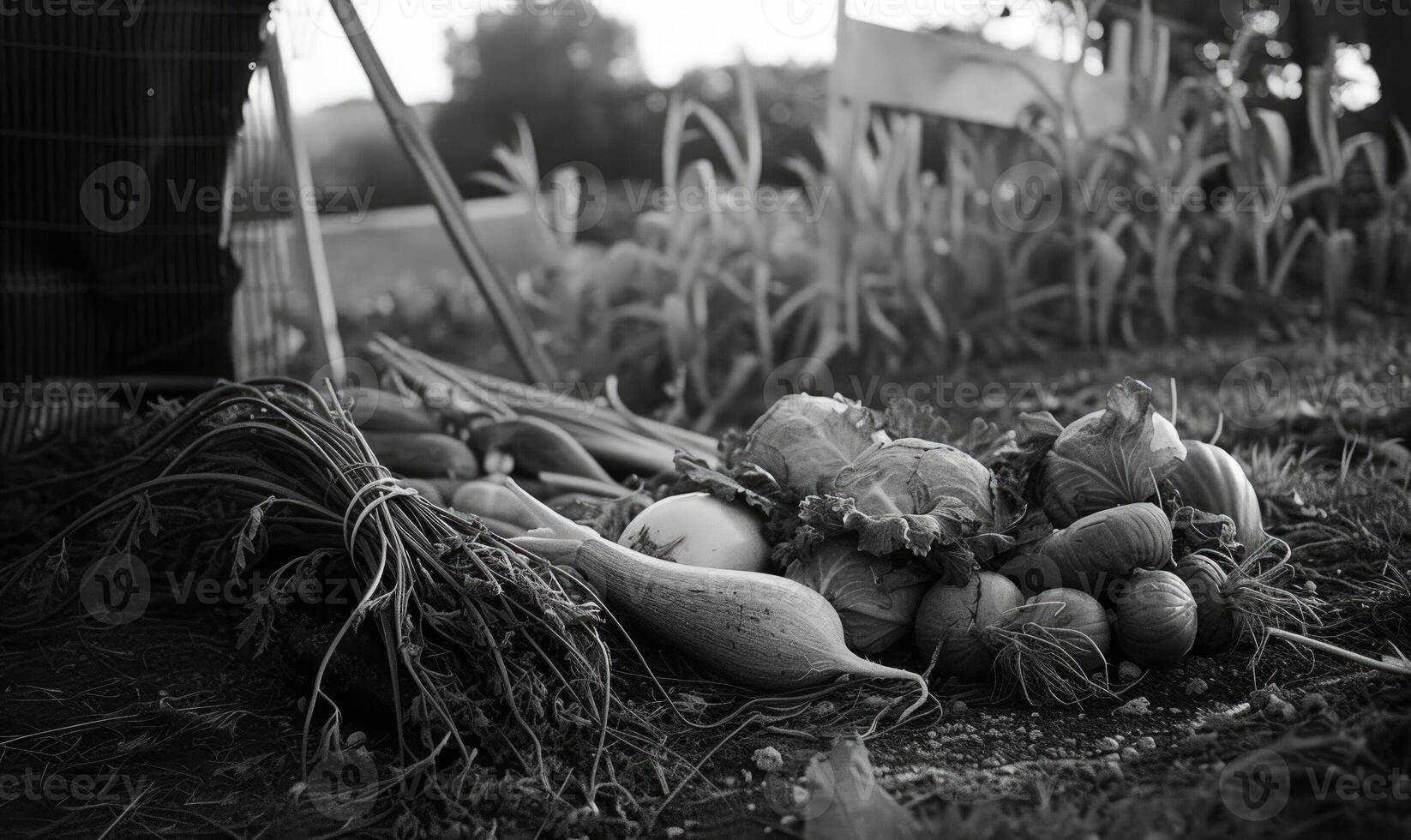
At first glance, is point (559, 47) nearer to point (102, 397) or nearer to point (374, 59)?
point (374, 59)

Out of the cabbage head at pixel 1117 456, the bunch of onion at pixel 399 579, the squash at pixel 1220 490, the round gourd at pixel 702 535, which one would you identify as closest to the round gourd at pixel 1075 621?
the cabbage head at pixel 1117 456

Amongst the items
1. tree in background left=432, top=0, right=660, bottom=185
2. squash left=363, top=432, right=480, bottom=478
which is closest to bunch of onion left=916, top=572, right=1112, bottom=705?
squash left=363, top=432, right=480, bottom=478

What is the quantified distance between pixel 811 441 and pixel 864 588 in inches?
13.6

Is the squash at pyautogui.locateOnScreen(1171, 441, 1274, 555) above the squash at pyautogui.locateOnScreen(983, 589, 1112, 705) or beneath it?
above

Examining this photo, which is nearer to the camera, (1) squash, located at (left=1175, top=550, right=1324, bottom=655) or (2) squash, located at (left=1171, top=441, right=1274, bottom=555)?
(1) squash, located at (left=1175, top=550, right=1324, bottom=655)

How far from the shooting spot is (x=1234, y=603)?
2080mm

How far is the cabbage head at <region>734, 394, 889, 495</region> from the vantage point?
7.59 ft

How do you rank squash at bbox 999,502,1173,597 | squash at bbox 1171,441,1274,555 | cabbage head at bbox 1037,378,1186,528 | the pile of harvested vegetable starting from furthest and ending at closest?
1. squash at bbox 1171,441,1274,555
2. cabbage head at bbox 1037,378,1186,528
3. squash at bbox 999,502,1173,597
4. the pile of harvested vegetable

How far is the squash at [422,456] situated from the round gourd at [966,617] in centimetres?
139

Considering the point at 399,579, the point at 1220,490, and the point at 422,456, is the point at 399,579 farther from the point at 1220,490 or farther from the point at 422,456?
the point at 1220,490

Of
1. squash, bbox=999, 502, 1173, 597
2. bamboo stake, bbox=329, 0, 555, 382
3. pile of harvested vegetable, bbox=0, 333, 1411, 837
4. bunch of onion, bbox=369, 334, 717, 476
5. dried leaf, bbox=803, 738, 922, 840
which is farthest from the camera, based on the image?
bamboo stake, bbox=329, 0, 555, 382

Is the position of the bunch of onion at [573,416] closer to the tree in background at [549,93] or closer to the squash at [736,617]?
the squash at [736,617]

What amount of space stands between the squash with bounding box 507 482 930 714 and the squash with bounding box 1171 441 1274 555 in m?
0.78

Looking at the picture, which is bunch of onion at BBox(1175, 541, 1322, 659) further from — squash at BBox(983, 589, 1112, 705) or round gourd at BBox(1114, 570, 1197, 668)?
squash at BBox(983, 589, 1112, 705)
